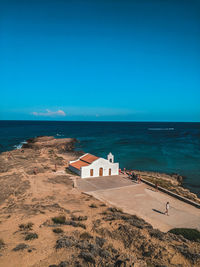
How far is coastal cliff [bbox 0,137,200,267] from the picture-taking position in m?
9.52

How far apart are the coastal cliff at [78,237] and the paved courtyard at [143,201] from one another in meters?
1.83

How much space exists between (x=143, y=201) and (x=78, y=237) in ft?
34.7

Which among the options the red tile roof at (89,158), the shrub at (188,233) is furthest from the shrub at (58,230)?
the red tile roof at (89,158)

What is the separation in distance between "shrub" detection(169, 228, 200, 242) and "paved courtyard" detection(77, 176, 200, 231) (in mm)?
743

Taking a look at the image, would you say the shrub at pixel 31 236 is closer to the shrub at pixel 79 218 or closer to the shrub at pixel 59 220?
the shrub at pixel 59 220

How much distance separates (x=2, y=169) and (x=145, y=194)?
22852 mm

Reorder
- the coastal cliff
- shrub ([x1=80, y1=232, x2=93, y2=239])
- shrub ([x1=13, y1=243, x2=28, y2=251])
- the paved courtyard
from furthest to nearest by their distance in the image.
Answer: the paved courtyard, shrub ([x1=80, y1=232, x2=93, y2=239]), shrub ([x1=13, y1=243, x2=28, y2=251]), the coastal cliff

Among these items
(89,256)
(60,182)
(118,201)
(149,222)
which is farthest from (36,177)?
(89,256)

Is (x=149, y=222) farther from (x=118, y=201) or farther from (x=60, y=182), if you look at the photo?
(x=60, y=182)

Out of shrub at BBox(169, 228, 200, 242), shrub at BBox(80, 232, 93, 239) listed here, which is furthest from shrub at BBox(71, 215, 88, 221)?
shrub at BBox(169, 228, 200, 242)

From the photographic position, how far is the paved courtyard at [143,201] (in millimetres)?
16283

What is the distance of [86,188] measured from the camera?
925 inches

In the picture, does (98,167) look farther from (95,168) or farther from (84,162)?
(84,162)

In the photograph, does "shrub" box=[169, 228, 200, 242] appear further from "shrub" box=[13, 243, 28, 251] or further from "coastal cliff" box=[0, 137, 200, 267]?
"shrub" box=[13, 243, 28, 251]
